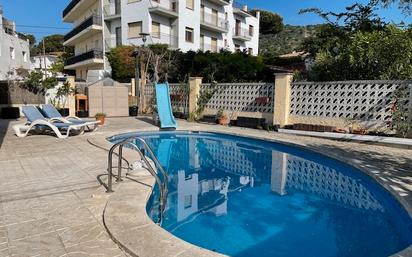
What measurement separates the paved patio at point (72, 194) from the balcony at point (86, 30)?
22.7 m

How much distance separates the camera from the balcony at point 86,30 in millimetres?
29109

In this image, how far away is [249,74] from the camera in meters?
20.6

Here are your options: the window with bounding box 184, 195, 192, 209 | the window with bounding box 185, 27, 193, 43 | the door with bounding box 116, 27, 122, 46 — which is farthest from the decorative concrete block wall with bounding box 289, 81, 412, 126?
the door with bounding box 116, 27, 122, 46

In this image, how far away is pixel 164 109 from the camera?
519 inches

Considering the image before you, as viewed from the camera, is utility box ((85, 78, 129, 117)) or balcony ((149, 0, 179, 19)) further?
balcony ((149, 0, 179, 19))

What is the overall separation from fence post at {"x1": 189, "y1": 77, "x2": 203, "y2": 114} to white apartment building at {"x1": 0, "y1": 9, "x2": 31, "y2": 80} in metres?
13.7

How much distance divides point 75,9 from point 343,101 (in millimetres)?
33879

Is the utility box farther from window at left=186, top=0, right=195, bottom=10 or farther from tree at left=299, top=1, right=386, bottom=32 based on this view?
window at left=186, top=0, right=195, bottom=10

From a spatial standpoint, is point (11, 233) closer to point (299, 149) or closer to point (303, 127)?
point (299, 149)

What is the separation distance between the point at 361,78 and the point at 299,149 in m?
4.44

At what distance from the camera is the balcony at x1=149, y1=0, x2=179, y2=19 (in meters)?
25.7

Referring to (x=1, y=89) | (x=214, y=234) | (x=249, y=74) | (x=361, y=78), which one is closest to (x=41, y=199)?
(x=214, y=234)

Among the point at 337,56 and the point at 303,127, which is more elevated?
the point at 337,56

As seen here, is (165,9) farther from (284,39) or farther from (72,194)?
(284,39)
